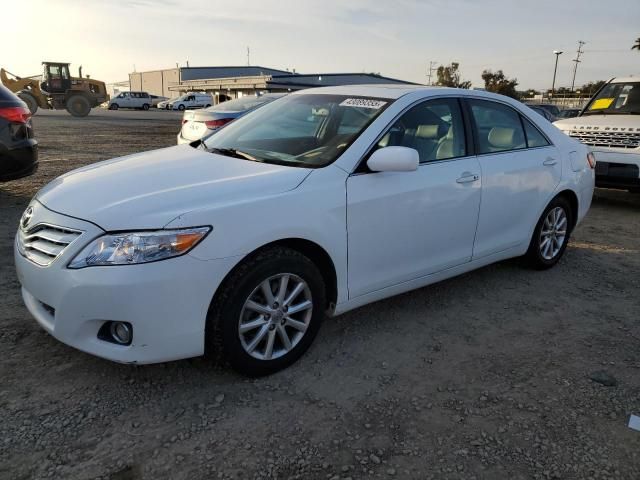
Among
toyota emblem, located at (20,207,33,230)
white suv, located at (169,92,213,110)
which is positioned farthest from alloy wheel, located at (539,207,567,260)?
white suv, located at (169,92,213,110)

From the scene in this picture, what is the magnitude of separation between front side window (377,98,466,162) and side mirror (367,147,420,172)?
0.67 ft

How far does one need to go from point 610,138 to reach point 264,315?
6.87 m

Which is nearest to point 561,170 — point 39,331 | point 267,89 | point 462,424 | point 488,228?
point 488,228

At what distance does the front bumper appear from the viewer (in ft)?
8.13

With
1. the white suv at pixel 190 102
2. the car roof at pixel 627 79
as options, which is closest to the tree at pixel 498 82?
the white suv at pixel 190 102

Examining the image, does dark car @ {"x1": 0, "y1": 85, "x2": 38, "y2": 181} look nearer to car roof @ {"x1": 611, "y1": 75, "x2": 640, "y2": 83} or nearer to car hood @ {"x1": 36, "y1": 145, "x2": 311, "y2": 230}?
car hood @ {"x1": 36, "y1": 145, "x2": 311, "y2": 230}

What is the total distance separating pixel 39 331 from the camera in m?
3.41

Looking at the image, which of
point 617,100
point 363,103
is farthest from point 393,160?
point 617,100

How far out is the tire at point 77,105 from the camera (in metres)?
29.1

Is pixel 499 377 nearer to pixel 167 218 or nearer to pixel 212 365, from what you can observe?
pixel 212 365

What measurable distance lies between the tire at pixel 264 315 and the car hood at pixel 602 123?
6503mm

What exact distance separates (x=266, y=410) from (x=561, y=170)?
3.47 meters

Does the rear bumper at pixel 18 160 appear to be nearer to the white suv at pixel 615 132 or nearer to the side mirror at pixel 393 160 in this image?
the side mirror at pixel 393 160

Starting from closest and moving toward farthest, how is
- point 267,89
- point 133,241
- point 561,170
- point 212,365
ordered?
point 133,241 < point 212,365 < point 561,170 < point 267,89
